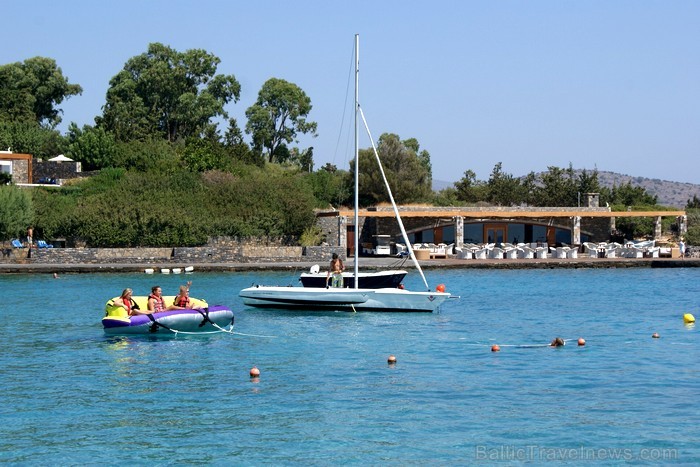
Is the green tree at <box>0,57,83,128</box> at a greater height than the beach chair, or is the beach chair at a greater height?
the green tree at <box>0,57,83,128</box>

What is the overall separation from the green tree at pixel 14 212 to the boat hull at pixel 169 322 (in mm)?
32186

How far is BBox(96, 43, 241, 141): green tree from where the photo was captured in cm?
9512

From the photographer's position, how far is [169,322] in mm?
28234

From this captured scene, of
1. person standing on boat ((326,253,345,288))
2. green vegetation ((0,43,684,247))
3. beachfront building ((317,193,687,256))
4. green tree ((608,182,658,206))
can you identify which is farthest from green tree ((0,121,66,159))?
person standing on boat ((326,253,345,288))

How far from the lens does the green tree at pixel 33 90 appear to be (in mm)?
100562

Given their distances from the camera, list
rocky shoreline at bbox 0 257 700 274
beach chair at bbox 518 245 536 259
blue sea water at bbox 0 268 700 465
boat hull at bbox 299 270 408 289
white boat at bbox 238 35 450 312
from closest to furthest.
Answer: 1. blue sea water at bbox 0 268 700 465
2. white boat at bbox 238 35 450 312
3. boat hull at bbox 299 270 408 289
4. rocky shoreline at bbox 0 257 700 274
5. beach chair at bbox 518 245 536 259

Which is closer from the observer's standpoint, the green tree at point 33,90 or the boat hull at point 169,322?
the boat hull at point 169,322

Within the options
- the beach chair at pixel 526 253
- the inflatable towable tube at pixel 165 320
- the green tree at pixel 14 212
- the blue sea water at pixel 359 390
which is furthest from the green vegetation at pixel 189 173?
the inflatable towable tube at pixel 165 320

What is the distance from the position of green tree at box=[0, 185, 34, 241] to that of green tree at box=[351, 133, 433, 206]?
2825 centimetres

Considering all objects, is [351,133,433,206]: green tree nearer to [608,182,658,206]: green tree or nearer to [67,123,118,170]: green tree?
[608,182,658,206]: green tree

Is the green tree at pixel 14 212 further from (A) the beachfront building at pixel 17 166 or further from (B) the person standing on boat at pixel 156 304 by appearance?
(B) the person standing on boat at pixel 156 304

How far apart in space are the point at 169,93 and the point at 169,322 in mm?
71673

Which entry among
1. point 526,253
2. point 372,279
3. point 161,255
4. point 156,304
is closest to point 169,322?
point 156,304

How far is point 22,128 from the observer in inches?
3558
